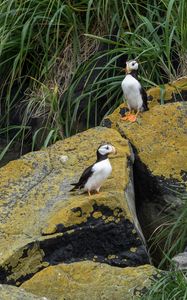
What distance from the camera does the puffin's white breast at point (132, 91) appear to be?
6871 mm

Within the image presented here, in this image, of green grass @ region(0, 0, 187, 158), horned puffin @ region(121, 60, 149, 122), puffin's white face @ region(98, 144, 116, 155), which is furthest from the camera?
green grass @ region(0, 0, 187, 158)

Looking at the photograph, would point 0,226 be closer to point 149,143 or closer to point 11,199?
point 11,199

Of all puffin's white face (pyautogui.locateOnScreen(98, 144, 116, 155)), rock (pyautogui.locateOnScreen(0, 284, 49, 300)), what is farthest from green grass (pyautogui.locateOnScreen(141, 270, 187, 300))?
puffin's white face (pyautogui.locateOnScreen(98, 144, 116, 155))

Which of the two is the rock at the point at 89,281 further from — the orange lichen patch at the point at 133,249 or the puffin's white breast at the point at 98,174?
the puffin's white breast at the point at 98,174

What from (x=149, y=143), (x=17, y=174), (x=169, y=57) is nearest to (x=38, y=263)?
(x=17, y=174)

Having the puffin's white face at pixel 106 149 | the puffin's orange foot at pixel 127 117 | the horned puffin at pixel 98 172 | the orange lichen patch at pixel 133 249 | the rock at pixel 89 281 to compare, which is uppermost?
the puffin's white face at pixel 106 149

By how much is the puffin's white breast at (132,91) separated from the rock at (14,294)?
2.21m

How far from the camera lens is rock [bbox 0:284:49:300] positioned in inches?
190

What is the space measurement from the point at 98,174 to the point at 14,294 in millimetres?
1137

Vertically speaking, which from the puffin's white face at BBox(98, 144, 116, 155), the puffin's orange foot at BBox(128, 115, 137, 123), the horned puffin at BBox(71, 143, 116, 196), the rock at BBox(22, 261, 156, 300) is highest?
the puffin's white face at BBox(98, 144, 116, 155)

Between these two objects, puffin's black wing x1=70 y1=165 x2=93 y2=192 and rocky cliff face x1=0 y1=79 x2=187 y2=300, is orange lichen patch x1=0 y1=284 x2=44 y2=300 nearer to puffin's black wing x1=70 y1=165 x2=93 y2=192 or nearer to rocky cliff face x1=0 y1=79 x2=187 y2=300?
rocky cliff face x1=0 y1=79 x2=187 y2=300

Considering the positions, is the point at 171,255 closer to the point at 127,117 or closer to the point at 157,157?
the point at 157,157

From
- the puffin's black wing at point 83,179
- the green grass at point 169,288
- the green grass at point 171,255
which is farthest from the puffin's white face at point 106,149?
the green grass at point 169,288

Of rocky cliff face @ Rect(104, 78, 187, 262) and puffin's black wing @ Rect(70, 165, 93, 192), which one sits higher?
puffin's black wing @ Rect(70, 165, 93, 192)
